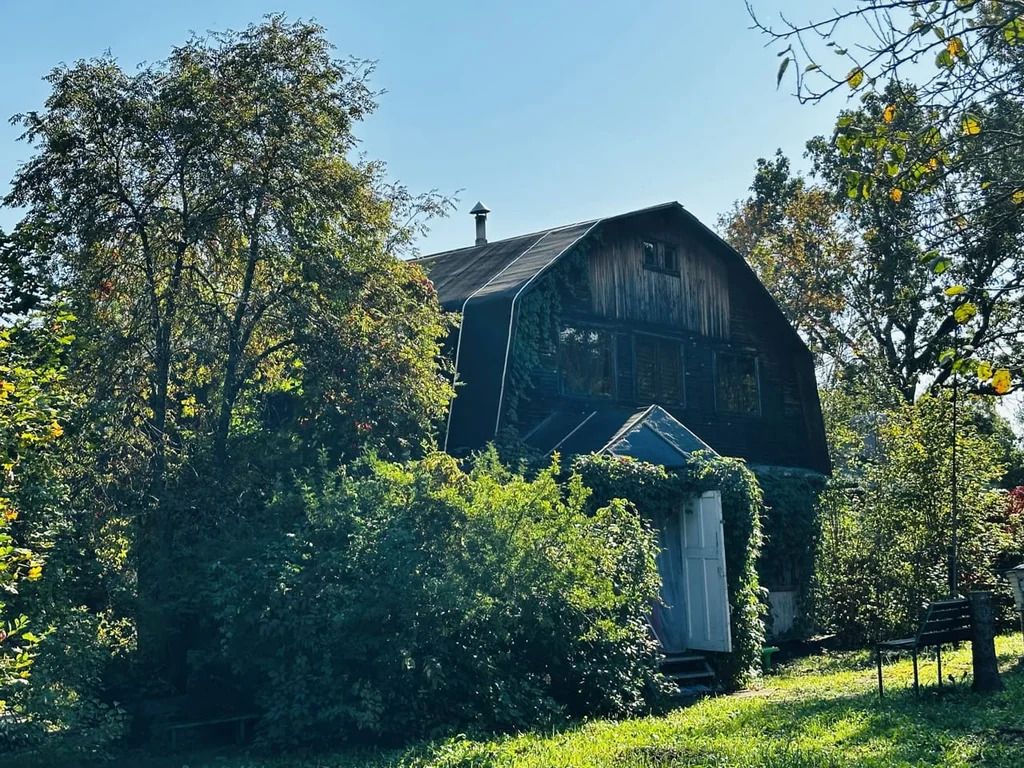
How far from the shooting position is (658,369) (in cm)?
2012

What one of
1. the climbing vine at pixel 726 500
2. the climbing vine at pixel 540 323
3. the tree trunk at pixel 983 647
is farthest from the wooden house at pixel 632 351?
the tree trunk at pixel 983 647

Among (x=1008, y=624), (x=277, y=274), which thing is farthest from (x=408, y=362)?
(x=1008, y=624)

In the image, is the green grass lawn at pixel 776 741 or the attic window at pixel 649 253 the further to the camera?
the attic window at pixel 649 253

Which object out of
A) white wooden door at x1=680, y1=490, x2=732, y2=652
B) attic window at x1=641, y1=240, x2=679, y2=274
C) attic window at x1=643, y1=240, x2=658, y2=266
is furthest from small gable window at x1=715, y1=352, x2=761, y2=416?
white wooden door at x1=680, y1=490, x2=732, y2=652

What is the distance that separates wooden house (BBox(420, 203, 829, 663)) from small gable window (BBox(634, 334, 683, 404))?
3 cm

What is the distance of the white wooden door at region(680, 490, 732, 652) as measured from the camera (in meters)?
15.3

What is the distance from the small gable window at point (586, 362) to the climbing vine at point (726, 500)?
3103 millimetres

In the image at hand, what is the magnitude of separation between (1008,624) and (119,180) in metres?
17.0

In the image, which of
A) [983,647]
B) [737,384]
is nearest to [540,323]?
[737,384]

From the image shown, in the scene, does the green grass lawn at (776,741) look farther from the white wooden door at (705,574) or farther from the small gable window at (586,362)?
the small gable window at (586,362)

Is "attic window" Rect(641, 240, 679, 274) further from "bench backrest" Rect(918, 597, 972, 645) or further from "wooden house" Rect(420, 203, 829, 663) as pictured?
"bench backrest" Rect(918, 597, 972, 645)

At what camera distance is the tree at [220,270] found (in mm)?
13055

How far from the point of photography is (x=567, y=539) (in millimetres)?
12117

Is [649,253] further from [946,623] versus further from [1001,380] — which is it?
[1001,380]
